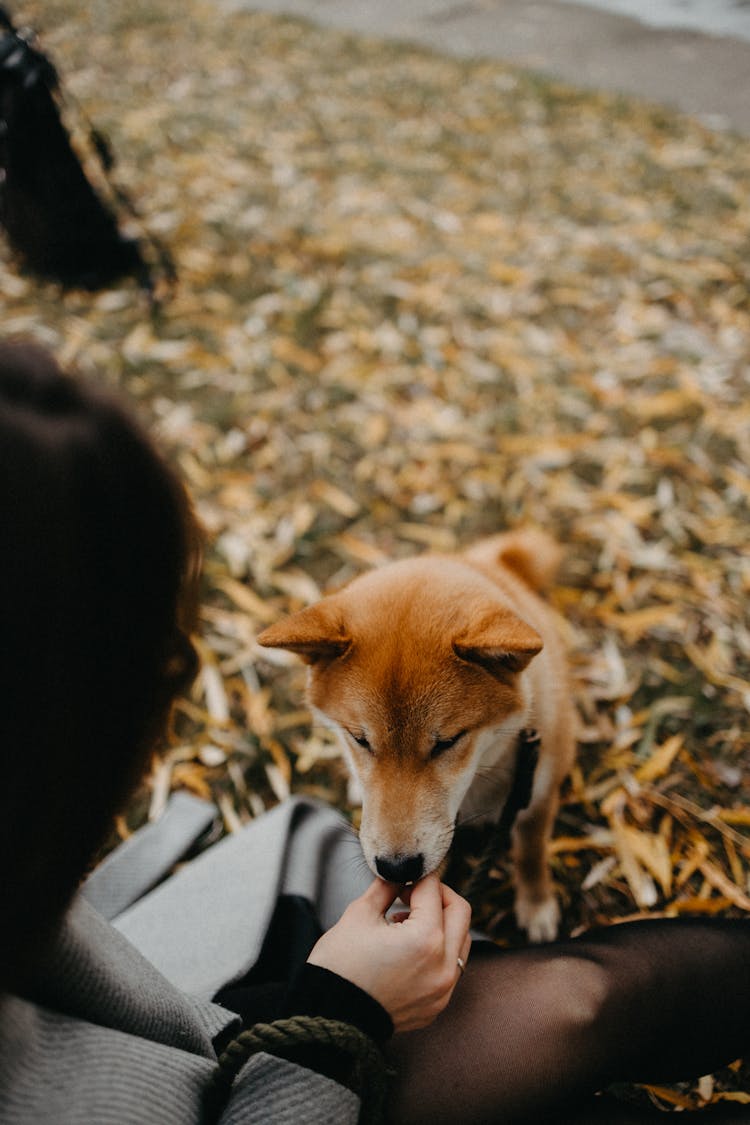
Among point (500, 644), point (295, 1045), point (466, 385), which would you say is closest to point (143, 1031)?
point (295, 1045)

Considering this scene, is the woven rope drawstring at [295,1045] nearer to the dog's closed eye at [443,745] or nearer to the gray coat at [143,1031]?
the gray coat at [143,1031]

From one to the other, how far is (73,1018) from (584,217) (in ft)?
17.7

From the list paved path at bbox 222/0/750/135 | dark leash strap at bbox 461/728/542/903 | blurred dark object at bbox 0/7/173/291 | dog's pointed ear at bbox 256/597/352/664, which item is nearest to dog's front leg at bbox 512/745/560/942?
dark leash strap at bbox 461/728/542/903

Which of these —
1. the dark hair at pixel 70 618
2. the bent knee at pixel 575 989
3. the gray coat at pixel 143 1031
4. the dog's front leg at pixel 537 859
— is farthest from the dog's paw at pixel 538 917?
the dark hair at pixel 70 618

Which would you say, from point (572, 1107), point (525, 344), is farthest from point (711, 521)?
point (572, 1107)

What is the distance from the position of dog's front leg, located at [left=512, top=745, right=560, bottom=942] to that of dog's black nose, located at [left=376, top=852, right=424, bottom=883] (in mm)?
546

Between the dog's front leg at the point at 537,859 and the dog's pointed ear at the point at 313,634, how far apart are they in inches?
30.1

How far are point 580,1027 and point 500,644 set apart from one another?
89 cm

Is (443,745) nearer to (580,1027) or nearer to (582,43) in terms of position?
(580,1027)

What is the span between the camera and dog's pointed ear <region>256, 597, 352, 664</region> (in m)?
1.80

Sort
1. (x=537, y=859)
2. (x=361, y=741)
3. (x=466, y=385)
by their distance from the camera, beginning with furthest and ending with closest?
(x=466, y=385), (x=537, y=859), (x=361, y=741)

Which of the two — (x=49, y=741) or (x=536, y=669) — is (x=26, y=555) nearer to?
(x=49, y=741)

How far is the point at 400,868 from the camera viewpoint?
5.62 ft

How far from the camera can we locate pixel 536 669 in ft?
7.18
